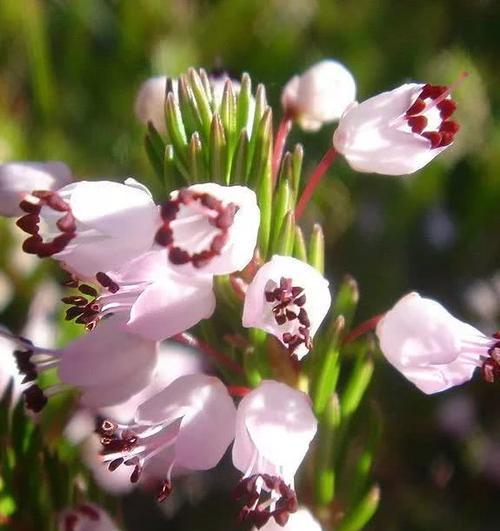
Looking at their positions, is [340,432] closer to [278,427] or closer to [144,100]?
[278,427]

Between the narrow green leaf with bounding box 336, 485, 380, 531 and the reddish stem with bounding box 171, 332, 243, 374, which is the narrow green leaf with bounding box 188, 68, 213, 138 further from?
the narrow green leaf with bounding box 336, 485, 380, 531

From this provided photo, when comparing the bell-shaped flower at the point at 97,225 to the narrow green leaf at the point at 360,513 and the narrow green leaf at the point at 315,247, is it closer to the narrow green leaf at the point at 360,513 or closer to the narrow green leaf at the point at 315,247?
the narrow green leaf at the point at 315,247

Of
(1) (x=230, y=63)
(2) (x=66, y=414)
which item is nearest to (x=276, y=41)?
(1) (x=230, y=63)

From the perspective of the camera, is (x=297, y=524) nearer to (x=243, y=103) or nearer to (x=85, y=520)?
(x=85, y=520)

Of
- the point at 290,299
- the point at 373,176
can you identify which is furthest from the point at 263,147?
the point at 373,176

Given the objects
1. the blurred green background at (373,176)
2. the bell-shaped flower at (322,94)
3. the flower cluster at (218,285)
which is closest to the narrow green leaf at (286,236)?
the flower cluster at (218,285)
